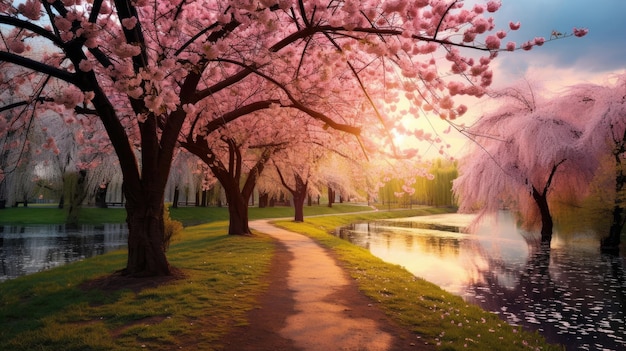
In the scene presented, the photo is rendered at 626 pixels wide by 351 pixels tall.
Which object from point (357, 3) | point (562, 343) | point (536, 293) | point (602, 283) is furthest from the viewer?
point (602, 283)

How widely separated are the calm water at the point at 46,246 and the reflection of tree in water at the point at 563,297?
48.0 feet

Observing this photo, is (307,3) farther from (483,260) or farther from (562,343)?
(483,260)

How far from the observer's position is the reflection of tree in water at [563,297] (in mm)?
9828

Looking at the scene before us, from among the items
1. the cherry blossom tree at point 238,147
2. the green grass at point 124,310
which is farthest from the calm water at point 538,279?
the cherry blossom tree at point 238,147

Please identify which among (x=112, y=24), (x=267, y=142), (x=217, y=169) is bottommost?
(x=217, y=169)

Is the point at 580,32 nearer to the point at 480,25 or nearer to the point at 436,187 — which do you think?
the point at 480,25

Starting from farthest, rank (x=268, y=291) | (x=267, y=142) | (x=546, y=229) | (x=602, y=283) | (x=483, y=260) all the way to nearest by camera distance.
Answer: (x=546, y=229), (x=267, y=142), (x=483, y=260), (x=602, y=283), (x=268, y=291)

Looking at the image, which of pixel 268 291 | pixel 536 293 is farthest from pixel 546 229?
pixel 268 291

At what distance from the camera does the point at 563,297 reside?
43.2ft

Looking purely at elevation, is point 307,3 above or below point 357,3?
above

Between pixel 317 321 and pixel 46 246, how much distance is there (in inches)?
747

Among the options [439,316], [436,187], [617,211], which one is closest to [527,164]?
[617,211]

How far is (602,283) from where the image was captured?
15164 millimetres

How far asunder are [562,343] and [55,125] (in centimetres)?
3508
